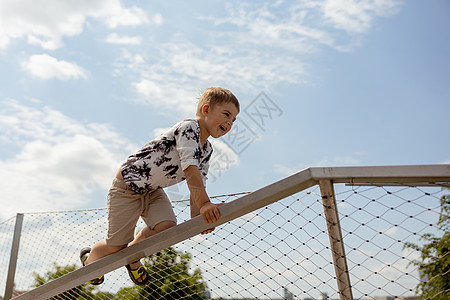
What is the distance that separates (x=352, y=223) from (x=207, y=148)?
875 mm

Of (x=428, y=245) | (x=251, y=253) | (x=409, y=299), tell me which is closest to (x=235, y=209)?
(x=251, y=253)

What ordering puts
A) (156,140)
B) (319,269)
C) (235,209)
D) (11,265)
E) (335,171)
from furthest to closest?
(11,265) < (156,140) < (319,269) < (235,209) < (335,171)

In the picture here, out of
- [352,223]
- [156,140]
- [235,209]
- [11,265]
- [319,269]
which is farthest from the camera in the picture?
[11,265]

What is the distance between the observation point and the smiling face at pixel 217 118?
83.4 inches

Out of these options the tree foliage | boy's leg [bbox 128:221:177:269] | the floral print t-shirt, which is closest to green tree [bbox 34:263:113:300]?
the tree foliage

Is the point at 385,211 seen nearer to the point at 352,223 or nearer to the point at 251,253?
the point at 352,223

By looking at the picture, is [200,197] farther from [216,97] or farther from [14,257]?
[14,257]

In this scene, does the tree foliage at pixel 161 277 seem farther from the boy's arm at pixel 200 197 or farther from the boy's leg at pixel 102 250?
the boy's arm at pixel 200 197

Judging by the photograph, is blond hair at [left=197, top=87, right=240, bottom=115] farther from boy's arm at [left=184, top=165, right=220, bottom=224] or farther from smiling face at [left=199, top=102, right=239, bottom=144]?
boy's arm at [left=184, top=165, right=220, bottom=224]

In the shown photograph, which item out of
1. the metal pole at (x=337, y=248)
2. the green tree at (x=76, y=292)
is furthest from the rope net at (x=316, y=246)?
the green tree at (x=76, y=292)

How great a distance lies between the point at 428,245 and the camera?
270 cm

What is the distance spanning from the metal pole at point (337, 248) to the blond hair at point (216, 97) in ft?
2.46

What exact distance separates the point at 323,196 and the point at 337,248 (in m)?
0.26

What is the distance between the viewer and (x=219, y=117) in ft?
6.95
